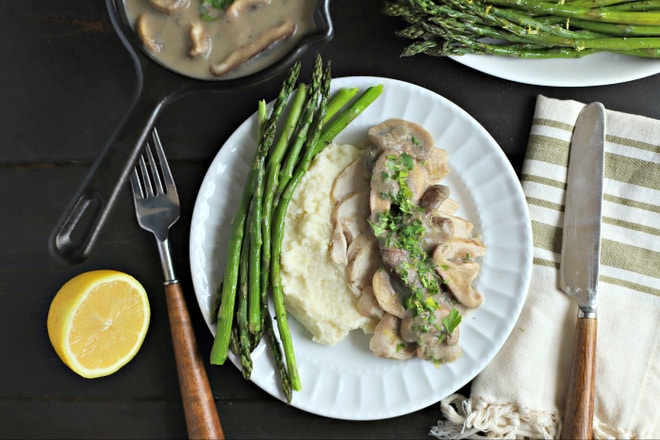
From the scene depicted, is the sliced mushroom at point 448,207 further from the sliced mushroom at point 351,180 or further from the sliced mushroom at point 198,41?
the sliced mushroom at point 198,41

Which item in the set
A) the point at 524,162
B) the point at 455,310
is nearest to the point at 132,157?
the point at 455,310

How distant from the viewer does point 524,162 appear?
3.27 meters

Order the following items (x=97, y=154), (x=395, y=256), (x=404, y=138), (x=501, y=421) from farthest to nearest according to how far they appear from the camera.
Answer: (x=97, y=154), (x=501, y=421), (x=404, y=138), (x=395, y=256)

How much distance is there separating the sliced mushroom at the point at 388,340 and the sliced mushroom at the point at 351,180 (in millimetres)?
698

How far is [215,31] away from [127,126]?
2.49 ft

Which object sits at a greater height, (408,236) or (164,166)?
(164,166)

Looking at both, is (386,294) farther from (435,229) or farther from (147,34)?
(147,34)

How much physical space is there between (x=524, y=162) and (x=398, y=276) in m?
1.03

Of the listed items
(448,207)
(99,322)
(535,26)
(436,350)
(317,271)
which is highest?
(535,26)

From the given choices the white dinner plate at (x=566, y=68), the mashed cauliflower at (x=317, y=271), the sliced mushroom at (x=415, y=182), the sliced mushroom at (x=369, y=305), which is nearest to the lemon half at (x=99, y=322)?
the mashed cauliflower at (x=317, y=271)

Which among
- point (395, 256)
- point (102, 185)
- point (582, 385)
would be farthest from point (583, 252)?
point (102, 185)

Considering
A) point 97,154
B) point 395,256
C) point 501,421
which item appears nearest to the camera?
point 395,256

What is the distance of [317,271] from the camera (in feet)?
10.1

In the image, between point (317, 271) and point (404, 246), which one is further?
point (317, 271)
